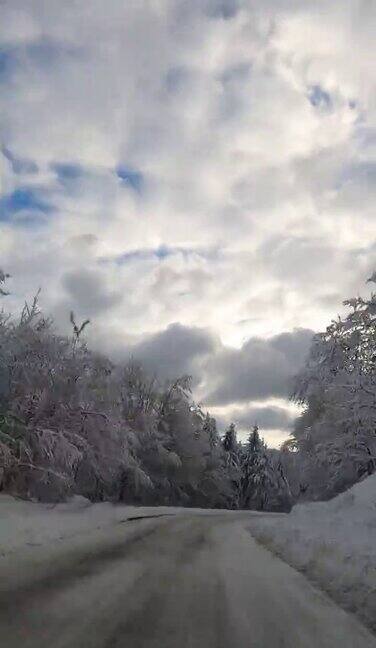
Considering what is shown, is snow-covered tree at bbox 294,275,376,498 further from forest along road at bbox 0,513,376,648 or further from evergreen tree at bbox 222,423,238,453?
evergreen tree at bbox 222,423,238,453

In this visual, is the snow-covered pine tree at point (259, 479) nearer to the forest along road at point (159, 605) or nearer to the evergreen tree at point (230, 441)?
the evergreen tree at point (230, 441)

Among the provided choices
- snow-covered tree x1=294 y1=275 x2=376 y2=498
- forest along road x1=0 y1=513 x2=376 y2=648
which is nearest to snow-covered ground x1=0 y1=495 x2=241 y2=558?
forest along road x1=0 y1=513 x2=376 y2=648

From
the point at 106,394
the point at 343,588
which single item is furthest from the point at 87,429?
the point at 343,588

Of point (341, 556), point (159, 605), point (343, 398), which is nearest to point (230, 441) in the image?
point (343, 398)

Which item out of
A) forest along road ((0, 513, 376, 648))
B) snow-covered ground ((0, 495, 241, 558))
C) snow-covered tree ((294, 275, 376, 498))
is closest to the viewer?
forest along road ((0, 513, 376, 648))

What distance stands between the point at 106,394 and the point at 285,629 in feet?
95.0

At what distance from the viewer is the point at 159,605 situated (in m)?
6.37

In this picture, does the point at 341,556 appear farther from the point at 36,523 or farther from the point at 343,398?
the point at 343,398

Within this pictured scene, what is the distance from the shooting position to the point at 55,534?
14719mm

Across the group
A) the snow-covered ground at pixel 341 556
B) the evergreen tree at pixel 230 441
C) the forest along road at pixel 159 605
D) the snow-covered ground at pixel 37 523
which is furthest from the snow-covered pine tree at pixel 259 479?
the forest along road at pixel 159 605

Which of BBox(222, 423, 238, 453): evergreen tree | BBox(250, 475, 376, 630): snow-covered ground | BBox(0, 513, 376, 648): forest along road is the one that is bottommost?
BBox(0, 513, 376, 648): forest along road

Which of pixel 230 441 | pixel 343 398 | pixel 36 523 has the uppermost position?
pixel 230 441

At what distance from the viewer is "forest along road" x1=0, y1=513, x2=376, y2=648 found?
16.4 ft

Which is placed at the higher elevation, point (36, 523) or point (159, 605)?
point (36, 523)
